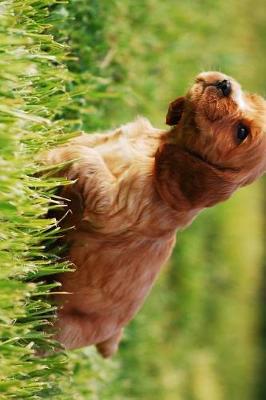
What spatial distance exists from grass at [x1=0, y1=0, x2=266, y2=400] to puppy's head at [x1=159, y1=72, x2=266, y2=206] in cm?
29

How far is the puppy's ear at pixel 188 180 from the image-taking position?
210 centimetres

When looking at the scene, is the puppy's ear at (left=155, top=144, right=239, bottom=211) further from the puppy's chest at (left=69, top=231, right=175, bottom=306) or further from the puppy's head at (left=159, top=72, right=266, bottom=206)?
the puppy's chest at (left=69, top=231, right=175, bottom=306)

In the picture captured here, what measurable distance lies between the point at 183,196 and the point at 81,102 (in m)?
0.80

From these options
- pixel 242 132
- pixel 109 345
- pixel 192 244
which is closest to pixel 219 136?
pixel 242 132

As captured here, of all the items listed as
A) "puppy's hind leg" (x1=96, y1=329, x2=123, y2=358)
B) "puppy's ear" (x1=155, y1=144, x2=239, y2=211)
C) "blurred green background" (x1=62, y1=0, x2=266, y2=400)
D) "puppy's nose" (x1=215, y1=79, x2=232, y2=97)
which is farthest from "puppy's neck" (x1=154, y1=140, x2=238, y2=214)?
"blurred green background" (x1=62, y1=0, x2=266, y2=400)

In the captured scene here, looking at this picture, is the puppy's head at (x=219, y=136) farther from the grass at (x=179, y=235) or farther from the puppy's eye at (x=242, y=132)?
the grass at (x=179, y=235)

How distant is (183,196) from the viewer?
214 cm

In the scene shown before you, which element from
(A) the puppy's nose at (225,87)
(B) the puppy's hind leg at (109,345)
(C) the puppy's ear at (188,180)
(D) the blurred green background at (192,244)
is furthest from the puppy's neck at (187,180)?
(D) the blurred green background at (192,244)

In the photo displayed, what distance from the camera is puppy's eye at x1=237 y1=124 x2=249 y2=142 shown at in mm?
2068

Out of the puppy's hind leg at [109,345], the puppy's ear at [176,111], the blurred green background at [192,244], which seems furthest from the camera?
the blurred green background at [192,244]

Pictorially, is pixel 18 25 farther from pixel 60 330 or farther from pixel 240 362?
pixel 240 362

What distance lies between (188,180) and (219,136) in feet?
0.39

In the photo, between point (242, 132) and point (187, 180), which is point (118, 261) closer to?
point (187, 180)

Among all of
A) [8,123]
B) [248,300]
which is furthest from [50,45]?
[248,300]
